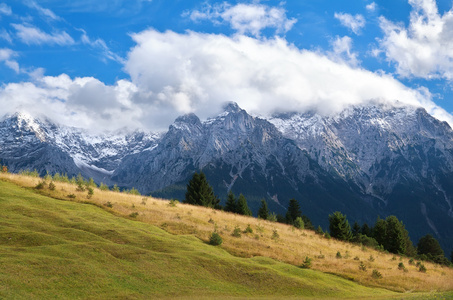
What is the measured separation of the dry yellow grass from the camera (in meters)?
35.0

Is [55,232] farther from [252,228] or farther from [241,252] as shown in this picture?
[252,228]

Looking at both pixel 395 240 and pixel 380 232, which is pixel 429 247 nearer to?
pixel 380 232

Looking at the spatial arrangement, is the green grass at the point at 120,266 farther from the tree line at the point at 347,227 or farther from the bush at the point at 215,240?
the tree line at the point at 347,227

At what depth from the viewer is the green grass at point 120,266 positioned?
75.3 ft

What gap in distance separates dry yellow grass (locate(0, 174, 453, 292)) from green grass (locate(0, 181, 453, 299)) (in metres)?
2.59

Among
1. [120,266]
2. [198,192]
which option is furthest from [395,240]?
[120,266]

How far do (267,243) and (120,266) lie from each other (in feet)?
61.4

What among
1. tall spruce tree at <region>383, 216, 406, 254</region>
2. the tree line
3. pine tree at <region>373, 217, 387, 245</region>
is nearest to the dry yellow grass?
the tree line

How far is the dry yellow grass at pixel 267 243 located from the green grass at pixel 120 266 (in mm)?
2594

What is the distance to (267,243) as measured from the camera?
40438mm

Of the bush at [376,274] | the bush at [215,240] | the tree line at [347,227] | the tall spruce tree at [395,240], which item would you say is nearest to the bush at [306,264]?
the bush at [376,274]

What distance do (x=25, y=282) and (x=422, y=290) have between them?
3135 cm

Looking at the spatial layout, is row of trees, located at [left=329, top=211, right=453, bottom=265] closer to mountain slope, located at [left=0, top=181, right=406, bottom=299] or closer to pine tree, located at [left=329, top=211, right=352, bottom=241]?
pine tree, located at [left=329, top=211, right=352, bottom=241]

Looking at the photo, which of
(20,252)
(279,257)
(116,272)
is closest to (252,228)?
(279,257)
